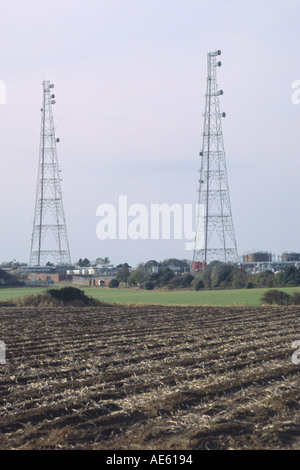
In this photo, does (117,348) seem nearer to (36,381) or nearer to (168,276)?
(36,381)

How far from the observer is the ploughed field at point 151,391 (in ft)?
29.6

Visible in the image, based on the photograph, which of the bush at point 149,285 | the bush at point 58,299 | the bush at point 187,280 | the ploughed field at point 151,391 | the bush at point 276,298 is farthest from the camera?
the bush at point 149,285

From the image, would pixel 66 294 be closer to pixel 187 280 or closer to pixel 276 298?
pixel 276 298

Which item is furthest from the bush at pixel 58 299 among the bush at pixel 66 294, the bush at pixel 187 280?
→ the bush at pixel 187 280

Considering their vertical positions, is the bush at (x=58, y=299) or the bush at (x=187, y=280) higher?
the bush at (x=187, y=280)

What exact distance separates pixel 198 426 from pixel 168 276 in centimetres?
8169

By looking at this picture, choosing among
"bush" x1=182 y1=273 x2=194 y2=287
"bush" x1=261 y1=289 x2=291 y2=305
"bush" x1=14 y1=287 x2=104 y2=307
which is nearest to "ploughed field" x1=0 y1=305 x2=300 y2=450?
"bush" x1=261 y1=289 x2=291 y2=305

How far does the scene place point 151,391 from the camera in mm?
12172

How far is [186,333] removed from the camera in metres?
24.0

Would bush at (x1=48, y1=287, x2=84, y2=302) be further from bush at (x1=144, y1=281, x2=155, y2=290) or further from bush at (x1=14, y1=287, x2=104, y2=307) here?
bush at (x1=144, y1=281, x2=155, y2=290)

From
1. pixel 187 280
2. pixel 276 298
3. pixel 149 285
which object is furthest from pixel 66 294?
pixel 149 285

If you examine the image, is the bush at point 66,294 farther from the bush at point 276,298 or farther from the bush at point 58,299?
the bush at point 276,298

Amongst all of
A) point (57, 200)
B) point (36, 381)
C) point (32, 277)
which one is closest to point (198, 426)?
point (36, 381)

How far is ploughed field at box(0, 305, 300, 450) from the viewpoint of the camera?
9.02 metres
